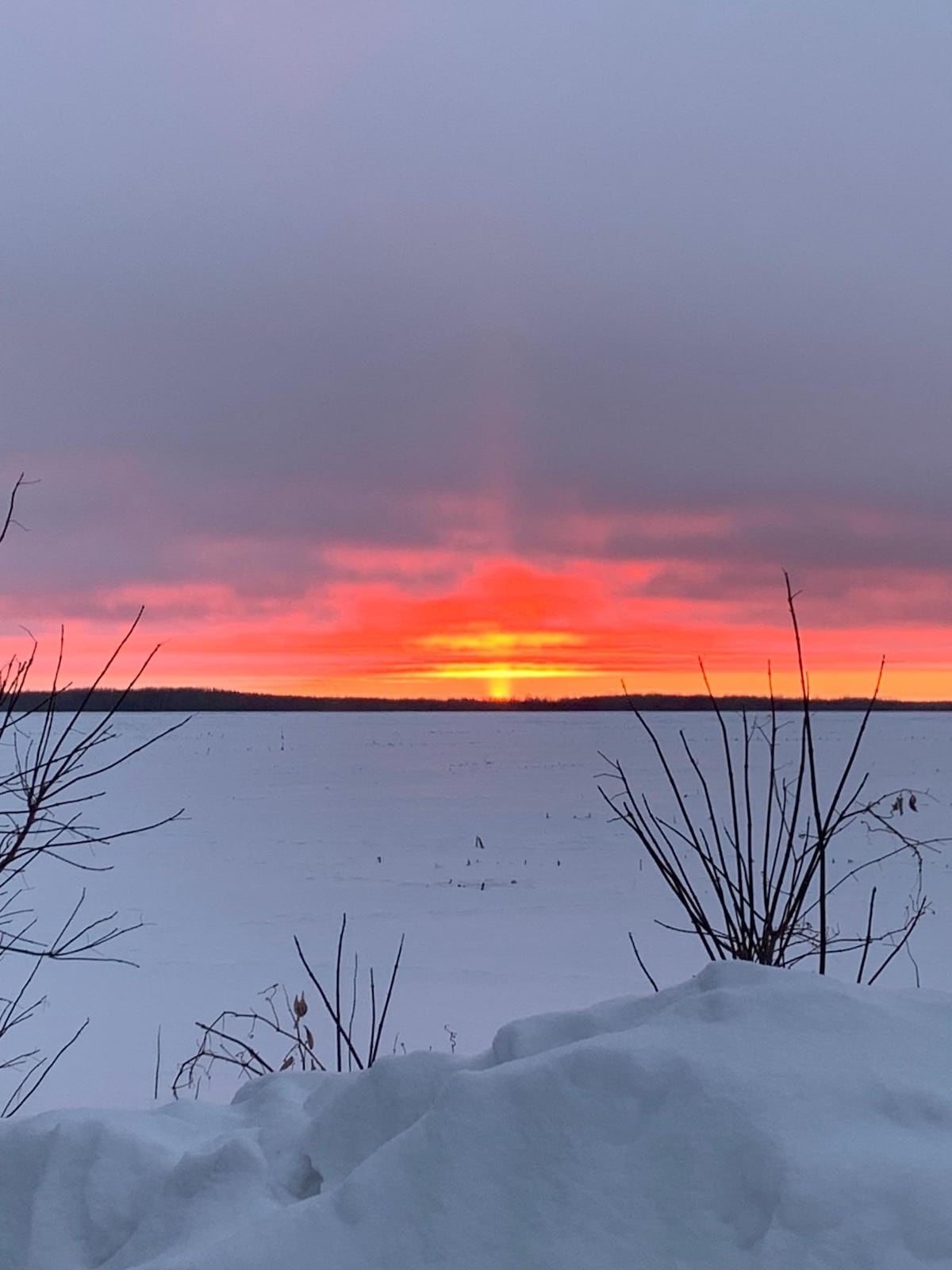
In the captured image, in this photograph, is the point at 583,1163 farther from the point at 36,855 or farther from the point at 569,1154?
the point at 36,855

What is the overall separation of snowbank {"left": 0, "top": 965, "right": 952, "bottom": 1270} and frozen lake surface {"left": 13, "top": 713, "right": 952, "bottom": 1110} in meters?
4.32

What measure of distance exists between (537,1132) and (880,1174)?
48 cm

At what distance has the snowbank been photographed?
57.8 inches

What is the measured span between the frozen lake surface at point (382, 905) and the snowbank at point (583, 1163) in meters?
4.32

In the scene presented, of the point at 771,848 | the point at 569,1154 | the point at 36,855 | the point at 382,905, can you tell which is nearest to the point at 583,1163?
the point at 569,1154

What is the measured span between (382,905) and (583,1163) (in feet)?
30.7

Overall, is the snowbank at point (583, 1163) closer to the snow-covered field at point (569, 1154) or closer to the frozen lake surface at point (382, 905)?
the snow-covered field at point (569, 1154)

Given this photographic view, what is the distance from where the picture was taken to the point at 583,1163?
5.21ft

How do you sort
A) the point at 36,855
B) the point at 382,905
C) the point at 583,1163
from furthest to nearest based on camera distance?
the point at 382,905 → the point at 36,855 → the point at 583,1163

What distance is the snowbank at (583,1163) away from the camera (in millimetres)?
1469

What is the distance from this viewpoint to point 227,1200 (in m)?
1.79

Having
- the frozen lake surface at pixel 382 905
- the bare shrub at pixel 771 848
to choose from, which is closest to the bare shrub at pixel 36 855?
the frozen lake surface at pixel 382 905

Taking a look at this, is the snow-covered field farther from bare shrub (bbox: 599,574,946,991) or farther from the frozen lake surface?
the frozen lake surface

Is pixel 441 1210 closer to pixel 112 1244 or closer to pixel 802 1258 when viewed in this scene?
pixel 802 1258
